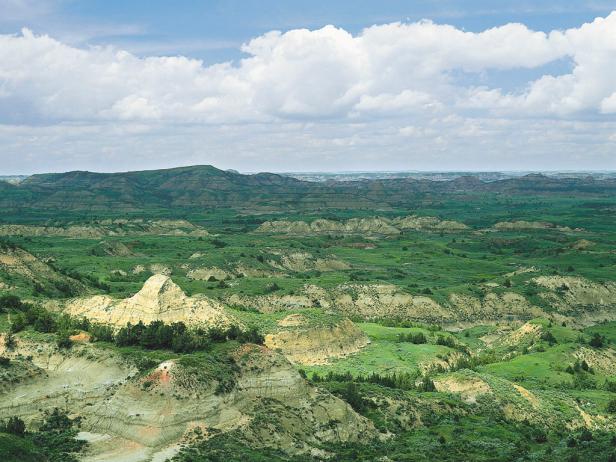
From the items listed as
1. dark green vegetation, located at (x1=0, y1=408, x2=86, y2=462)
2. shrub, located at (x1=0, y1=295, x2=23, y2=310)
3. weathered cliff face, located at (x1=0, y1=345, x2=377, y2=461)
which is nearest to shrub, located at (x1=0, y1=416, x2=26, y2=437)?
dark green vegetation, located at (x1=0, y1=408, x2=86, y2=462)

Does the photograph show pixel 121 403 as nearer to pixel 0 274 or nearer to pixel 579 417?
pixel 579 417

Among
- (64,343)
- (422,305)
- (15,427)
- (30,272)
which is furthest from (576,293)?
(15,427)

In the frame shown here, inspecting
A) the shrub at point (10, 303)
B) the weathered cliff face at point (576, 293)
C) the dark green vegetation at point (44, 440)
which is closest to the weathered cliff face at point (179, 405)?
the dark green vegetation at point (44, 440)

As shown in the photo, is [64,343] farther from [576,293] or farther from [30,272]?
[576,293]

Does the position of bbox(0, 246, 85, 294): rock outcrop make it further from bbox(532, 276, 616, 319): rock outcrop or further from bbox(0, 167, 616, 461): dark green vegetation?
bbox(532, 276, 616, 319): rock outcrop

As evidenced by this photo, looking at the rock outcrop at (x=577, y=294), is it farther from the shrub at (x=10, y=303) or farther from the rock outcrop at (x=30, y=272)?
the shrub at (x=10, y=303)

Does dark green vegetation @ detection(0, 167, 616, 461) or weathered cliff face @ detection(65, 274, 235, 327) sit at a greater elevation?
weathered cliff face @ detection(65, 274, 235, 327)
